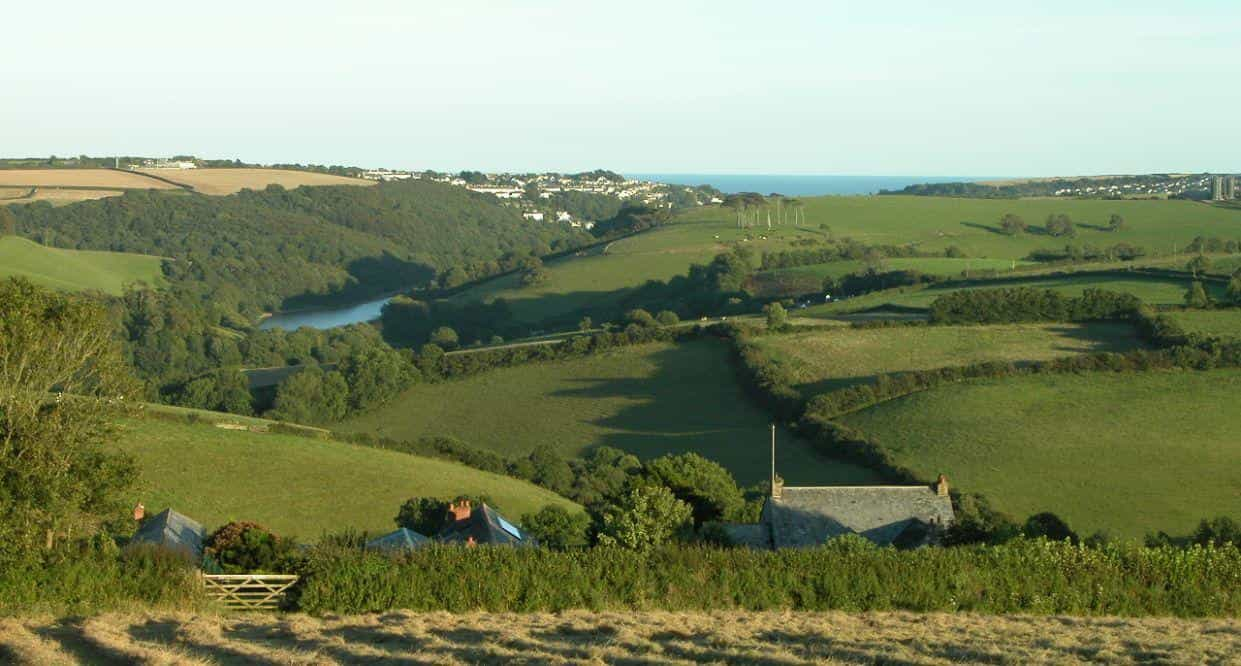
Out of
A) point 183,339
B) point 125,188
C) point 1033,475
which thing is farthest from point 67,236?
point 1033,475

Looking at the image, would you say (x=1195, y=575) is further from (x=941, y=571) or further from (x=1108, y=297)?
(x=1108, y=297)

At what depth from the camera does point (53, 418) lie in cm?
2009

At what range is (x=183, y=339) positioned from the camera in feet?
277

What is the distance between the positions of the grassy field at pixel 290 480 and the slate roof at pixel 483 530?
11.0 feet

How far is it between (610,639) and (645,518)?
38.4 feet

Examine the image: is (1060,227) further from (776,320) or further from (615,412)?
(615,412)

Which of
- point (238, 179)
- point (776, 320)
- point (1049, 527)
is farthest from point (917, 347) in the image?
point (238, 179)

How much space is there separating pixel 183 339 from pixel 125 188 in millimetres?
61213


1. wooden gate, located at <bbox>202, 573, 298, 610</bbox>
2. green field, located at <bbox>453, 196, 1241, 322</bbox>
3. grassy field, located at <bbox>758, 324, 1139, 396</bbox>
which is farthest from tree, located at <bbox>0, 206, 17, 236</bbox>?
wooden gate, located at <bbox>202, 573, 298, 610</bbox>

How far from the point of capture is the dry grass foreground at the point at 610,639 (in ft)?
48.6

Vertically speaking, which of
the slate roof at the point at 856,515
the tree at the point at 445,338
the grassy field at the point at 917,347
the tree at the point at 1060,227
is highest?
the tree at the point at 1060,227

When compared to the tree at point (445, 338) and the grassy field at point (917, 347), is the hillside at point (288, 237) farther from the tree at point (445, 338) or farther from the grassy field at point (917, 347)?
the grassy field at point (917, 347)

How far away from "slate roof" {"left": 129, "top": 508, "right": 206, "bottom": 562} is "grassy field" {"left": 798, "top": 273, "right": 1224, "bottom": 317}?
40.4 meters

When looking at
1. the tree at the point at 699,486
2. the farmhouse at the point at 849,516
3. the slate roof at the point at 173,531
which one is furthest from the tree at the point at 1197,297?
the slate roof at the point at 173,531
